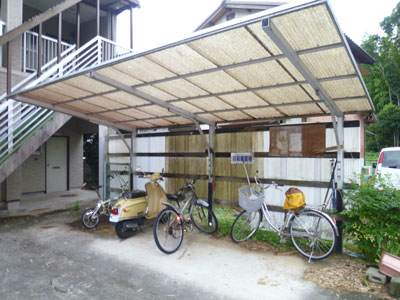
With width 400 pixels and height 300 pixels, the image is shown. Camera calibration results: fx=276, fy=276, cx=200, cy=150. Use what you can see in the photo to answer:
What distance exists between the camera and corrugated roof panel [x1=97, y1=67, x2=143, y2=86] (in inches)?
135

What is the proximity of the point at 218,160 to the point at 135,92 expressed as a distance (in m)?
2.36

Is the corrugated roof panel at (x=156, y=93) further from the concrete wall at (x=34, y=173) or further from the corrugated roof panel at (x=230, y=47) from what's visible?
the concrete wall at (x=34, y=173)

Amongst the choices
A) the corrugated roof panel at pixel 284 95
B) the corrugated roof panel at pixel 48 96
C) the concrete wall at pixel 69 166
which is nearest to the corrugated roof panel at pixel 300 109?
the corrugated roof panel at pixel 284 95

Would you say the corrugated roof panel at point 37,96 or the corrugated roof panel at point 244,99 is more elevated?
the corrugated roof panel at point 37,96

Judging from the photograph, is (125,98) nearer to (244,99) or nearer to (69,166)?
(244,99)

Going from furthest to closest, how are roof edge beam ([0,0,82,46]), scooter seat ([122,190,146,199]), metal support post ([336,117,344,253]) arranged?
1. roof edge beam ([0,0,82,46])
2. scooter seat ([122,190,146,199])
3. metal support post ([336,117,344,253])

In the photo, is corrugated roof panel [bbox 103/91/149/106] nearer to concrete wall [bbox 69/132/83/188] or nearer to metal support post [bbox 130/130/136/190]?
metal support post [bbox 130/130/136/190]

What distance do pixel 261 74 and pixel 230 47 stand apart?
715mm

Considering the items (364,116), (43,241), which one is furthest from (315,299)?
(43,241)

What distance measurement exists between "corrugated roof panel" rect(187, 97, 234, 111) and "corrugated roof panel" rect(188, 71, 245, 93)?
0.39 meters

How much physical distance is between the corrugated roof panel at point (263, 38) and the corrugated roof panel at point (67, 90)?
2.95 m

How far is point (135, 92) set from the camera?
4035 mm

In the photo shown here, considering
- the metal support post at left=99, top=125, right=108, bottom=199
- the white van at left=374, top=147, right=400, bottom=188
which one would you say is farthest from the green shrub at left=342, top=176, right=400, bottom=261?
the metal support post at left=99, top=125, right=108, bottom=199

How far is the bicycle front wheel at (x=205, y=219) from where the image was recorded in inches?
196
